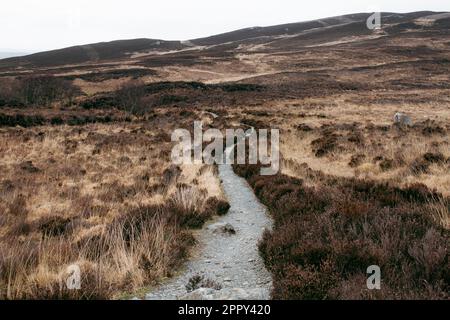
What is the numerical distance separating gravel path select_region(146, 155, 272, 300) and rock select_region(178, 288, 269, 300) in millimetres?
39

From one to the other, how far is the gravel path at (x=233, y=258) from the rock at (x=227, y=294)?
0.13 feet

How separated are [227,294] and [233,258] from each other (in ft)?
5.90

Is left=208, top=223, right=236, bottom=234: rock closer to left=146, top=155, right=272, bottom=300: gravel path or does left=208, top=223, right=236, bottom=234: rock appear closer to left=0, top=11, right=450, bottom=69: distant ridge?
left=146, top=155, right=272, bottom=300: gravel path

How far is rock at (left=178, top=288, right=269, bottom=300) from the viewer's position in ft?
17.0

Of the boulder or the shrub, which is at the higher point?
the shrub

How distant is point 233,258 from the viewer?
23.6 feet

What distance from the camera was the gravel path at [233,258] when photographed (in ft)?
19.2

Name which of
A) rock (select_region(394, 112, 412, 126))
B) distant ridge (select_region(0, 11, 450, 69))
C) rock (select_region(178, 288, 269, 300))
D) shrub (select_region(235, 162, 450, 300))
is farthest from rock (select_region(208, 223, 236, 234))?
distant ridge (select_region(0, 11, 450, 69))

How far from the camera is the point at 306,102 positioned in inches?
1720

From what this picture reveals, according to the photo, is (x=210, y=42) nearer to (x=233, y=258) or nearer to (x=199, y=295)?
(x=233, y=258)

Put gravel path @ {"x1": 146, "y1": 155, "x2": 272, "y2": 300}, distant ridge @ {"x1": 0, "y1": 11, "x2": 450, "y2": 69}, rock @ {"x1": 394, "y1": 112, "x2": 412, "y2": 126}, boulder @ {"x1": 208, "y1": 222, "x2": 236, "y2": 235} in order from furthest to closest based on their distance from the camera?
distant ridge @ {"x1": 0, "y1": 11, "x2": 450, "y2": 69}, rock @ {"x1": 394, "y1": 112, "x2": 412, "y2": 126}, boulder @ {"x1": 208, "y1": 222, "x2": 236, "y2": 235}, gravel path @ {"x1": 146, "y1": 155, "x2": 272, "y2": 300}

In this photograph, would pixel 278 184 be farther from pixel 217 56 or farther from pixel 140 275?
pixel 217 56

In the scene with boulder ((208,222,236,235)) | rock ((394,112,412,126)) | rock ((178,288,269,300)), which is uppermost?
rock ((178,288,269,300))

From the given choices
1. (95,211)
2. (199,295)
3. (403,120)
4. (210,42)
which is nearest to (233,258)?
(199,295)
